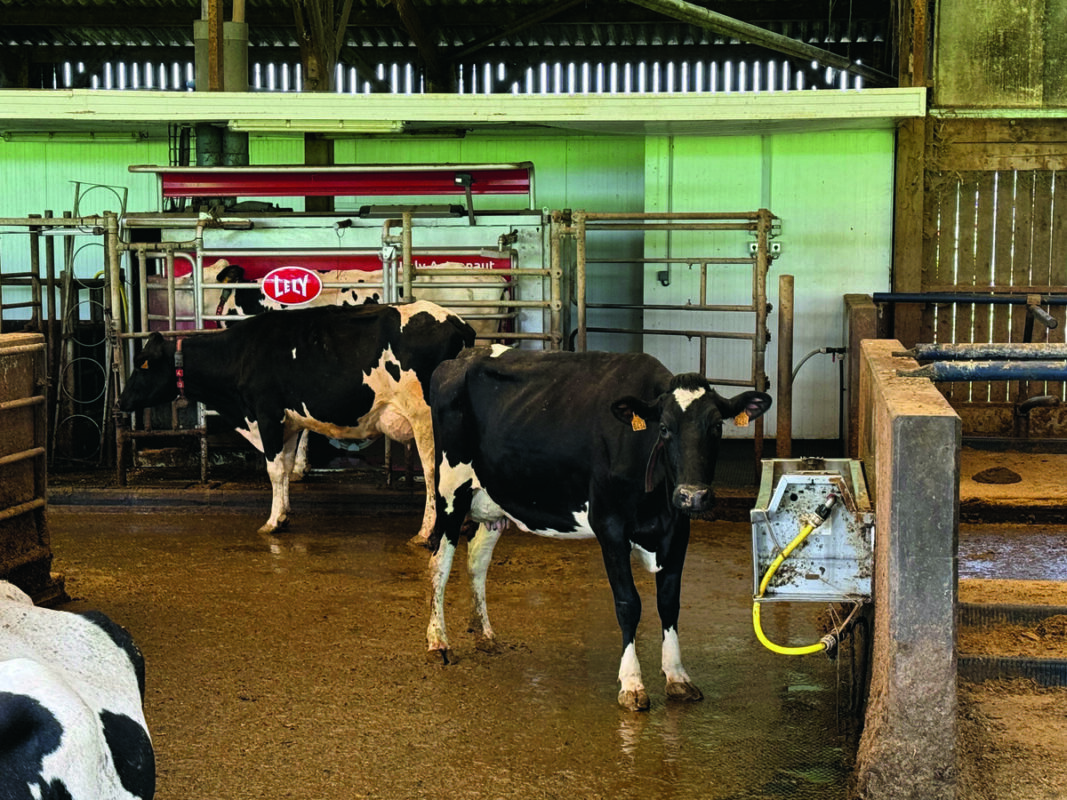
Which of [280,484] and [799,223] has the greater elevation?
[799,223]

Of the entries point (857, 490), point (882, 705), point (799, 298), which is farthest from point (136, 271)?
point (882, 705)

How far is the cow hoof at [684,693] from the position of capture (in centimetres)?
588

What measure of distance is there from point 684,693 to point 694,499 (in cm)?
101

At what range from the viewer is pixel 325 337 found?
9.84 metres

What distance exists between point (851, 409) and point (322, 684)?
4892mm

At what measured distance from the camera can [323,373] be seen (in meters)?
9.78

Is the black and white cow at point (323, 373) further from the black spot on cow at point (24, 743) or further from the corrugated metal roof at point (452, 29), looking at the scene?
the black spot on cow at point (24, 743)

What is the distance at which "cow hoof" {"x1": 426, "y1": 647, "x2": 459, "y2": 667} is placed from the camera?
21.4ft

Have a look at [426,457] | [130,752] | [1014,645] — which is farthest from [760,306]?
[130,752]

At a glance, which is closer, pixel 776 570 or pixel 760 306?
pixel 776 570

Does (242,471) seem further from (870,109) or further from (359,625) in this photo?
(870,109)

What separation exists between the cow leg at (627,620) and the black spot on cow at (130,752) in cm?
327

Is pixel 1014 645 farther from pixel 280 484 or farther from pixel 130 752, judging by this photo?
pixel 280 484

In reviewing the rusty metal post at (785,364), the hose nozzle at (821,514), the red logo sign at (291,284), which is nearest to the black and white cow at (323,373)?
the red logo sign at (291,284)
